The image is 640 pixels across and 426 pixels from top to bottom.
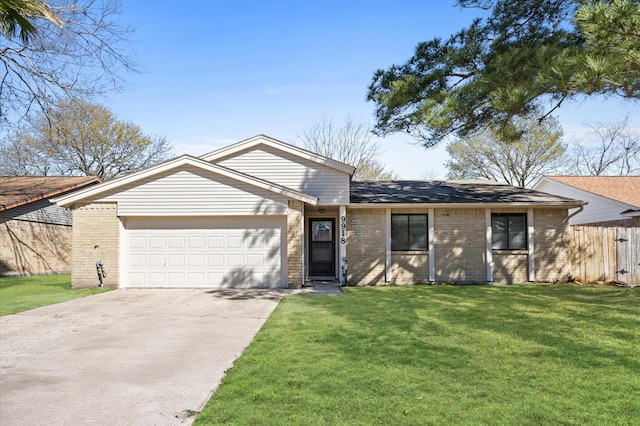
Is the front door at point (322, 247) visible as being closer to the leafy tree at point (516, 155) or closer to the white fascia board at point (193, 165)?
the white fascia board at point (193, 165)

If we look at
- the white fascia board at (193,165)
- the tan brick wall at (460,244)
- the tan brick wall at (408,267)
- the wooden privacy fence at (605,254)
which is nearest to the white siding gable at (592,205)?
the wooden privacy fence at (605,254)

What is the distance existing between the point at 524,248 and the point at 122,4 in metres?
14.8

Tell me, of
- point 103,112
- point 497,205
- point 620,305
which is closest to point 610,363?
point 620,305

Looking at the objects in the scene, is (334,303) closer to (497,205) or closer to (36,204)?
(497,205)

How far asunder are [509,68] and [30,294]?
1438 cm

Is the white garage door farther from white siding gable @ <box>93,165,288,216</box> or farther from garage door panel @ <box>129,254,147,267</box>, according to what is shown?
white siding gable @ <box>93,165,288,216</box>

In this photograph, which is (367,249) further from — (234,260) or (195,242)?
(195,242)

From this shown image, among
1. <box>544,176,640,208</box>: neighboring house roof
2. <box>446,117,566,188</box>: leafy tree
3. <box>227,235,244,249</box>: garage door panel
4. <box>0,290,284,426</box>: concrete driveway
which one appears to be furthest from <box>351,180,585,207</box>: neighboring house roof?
<box>446,117,566,188</box>: leafy tree

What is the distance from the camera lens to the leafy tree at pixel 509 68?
7422 millimetres

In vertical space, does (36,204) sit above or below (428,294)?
above

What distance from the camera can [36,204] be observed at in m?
21.0

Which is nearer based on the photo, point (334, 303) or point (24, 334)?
point (24, 334)

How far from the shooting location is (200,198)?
46.8 ft

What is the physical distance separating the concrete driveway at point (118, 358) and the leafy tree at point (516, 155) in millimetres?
29001
